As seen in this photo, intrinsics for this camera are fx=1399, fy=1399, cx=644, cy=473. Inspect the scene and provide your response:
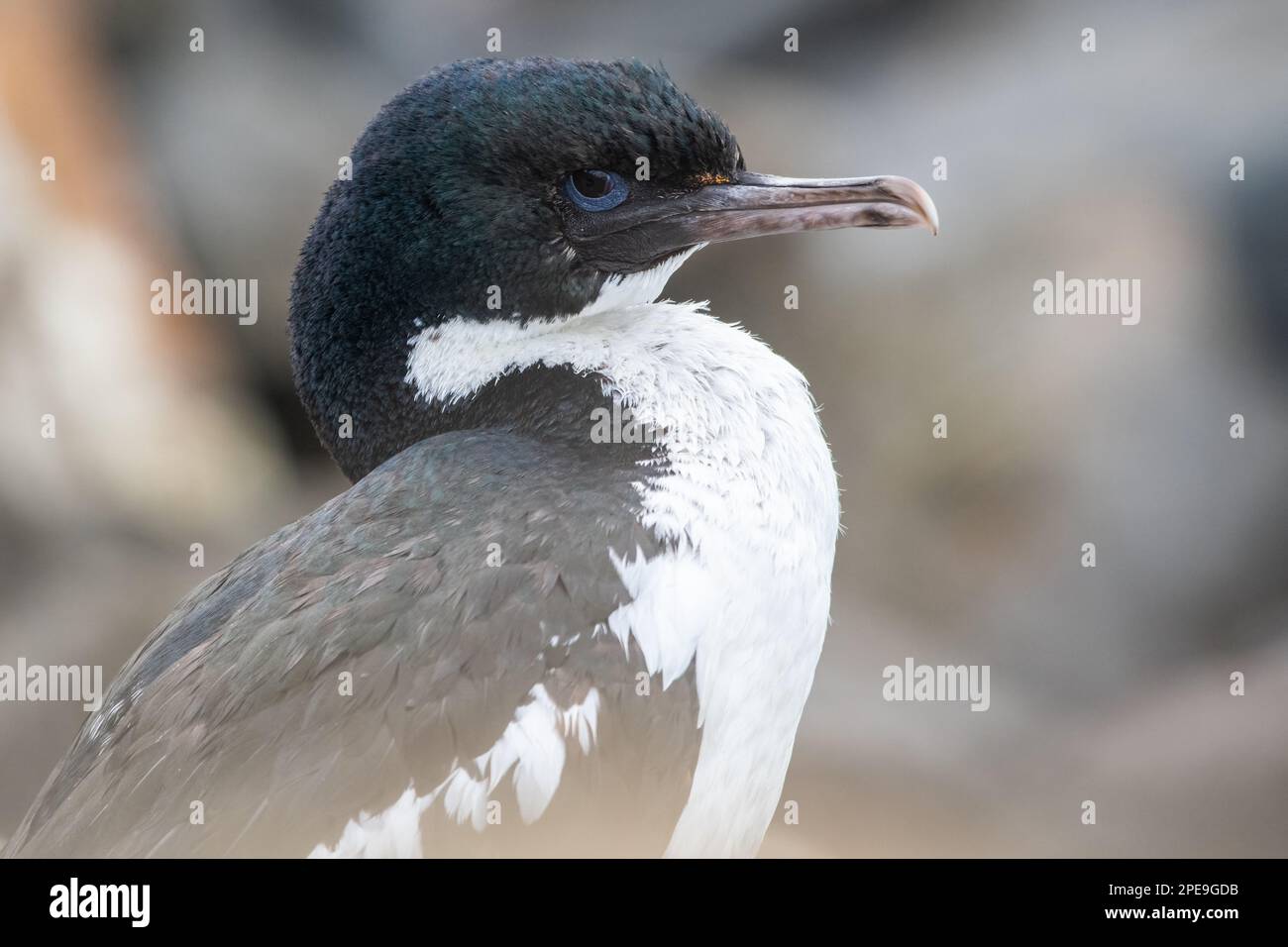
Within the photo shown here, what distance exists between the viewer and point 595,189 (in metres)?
3.05

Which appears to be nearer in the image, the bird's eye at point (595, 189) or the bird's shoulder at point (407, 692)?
the bird's shoulder at point (407, 692)

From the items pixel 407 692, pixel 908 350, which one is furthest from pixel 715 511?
pixel 908 350

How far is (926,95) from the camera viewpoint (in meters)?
7.27

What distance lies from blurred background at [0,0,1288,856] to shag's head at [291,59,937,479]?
11.5ft

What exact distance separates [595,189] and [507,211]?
0.22 meters

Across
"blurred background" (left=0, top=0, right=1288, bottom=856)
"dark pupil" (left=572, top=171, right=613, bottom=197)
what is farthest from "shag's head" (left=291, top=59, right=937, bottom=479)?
"blurred background" (left=0, top=0, right=1288, bottom=856)

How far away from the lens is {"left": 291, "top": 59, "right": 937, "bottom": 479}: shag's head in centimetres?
292

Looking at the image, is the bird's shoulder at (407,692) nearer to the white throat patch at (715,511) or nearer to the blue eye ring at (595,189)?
the white throat patch at (715,511)

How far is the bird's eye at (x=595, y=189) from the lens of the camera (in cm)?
302

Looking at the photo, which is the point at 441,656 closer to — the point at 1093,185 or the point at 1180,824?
the point at 1180,824

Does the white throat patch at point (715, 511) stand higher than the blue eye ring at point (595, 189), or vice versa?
the blue eye ring at point (595, 189)

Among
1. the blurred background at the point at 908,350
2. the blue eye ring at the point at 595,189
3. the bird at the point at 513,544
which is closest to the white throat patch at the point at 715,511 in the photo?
the bird at the point at 513,544

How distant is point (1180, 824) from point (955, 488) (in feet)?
6.05

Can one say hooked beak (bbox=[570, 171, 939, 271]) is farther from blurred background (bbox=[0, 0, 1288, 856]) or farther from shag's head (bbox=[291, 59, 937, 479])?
blurred background (bbox=[0, 0, 1288, 856])
